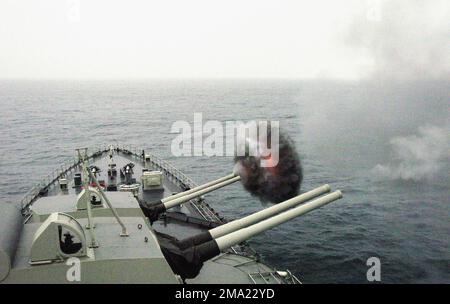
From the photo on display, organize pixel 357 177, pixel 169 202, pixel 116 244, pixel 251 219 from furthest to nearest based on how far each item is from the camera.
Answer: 1. pixel 357 177
2. pixel 169 202
3. pixel 251 219
4. pixel 116 244

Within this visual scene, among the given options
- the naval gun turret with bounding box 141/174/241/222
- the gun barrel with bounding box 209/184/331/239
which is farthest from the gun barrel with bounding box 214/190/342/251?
the naval gun turret with bounding box 141/174/241/222

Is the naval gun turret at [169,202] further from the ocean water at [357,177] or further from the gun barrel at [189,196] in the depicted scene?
the ocean water at [357,177]

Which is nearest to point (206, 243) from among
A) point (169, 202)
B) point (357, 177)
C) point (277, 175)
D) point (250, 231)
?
point (250, 231)

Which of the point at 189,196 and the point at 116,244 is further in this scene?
the point at 189,196

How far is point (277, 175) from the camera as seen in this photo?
18422 millimetres

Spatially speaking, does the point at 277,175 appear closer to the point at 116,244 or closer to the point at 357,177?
the point at 116,244

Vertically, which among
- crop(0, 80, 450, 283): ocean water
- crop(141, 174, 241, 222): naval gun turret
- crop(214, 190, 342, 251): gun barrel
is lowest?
crop(0, 80, 450, 283): ocean water

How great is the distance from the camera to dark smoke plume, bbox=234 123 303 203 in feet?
60.0

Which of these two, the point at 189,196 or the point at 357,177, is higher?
the point at 189,196

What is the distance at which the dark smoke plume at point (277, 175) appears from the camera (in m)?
18.3

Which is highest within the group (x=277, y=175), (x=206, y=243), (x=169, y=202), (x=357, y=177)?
(x=277, y=175)

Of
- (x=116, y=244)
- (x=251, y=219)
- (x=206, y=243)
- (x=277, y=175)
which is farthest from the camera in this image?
(x=277, y=175)

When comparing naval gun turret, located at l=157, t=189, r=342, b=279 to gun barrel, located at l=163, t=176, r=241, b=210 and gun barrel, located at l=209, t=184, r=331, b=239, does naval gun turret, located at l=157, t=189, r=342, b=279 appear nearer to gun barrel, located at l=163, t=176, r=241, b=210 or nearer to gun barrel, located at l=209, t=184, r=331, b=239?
gun barrel, located at l=209, t=184, r=331, b=239

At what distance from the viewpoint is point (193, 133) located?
80.0 metres
